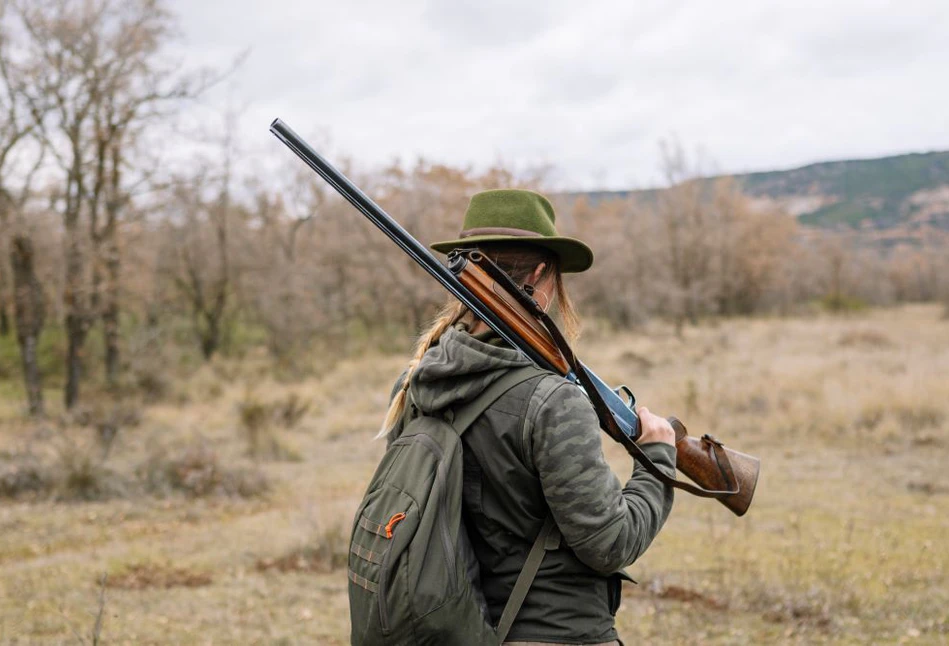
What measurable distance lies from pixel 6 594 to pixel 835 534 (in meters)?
6.74

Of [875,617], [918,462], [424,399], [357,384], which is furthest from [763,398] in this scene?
[424,399]

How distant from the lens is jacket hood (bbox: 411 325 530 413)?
69.6 inches

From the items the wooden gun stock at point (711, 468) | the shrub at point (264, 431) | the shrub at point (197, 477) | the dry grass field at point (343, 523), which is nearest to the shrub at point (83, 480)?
the dry grass field at point (343, 523)

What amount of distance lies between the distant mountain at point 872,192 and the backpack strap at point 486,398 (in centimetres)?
16842

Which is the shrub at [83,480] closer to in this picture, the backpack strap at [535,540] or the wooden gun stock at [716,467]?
the wooden gun stock at [716,467]

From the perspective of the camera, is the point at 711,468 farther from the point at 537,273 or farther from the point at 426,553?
the point at 426,553

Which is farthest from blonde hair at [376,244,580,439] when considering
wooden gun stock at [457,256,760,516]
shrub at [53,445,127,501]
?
shrub at [53,445,127,501]

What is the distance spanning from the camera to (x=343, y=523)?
7105mm

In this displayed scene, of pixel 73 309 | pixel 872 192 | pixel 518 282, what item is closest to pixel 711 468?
pixel 518 282

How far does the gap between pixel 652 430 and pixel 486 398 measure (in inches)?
22.5

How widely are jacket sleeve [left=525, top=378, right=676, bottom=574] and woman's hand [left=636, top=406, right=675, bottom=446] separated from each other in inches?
11.8

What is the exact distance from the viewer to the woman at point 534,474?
1.76 meters

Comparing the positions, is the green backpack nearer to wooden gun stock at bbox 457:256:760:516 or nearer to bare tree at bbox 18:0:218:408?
wooden gun stock at bbox 457:256:760:516

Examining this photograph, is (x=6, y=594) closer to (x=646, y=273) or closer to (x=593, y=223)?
(x=646, y=273)
